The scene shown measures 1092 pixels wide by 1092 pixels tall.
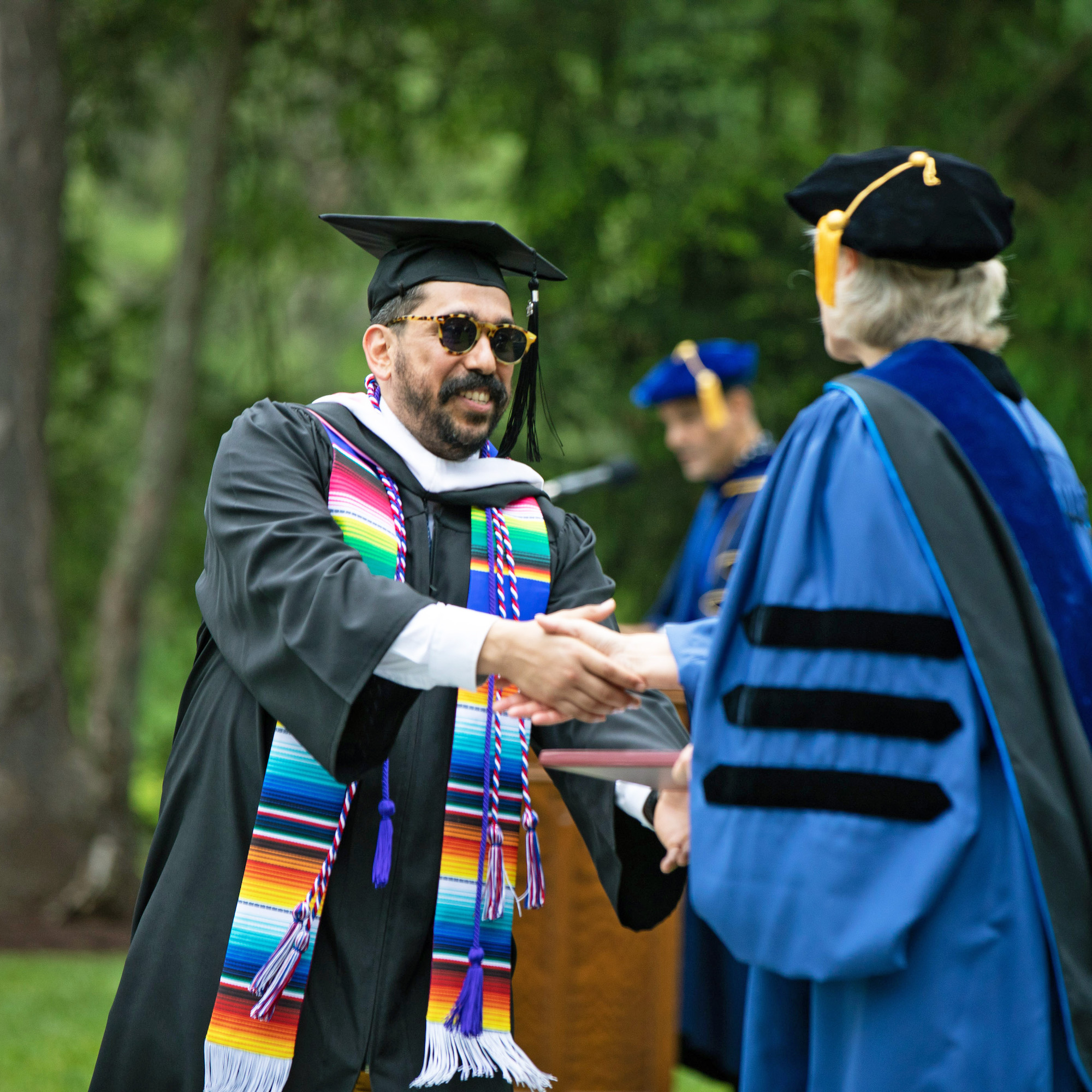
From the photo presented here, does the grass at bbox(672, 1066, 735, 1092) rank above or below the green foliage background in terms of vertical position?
below

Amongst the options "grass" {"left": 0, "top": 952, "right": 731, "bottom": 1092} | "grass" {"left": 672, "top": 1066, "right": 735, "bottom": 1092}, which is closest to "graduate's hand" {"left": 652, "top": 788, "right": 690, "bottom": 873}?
"grass" {"left": 0, "top": 952, "right": 731, "bottom": 1092}

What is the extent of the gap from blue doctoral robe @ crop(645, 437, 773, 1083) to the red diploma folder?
110 inches

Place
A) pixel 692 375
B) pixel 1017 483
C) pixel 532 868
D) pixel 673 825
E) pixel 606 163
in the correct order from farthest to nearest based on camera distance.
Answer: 1. pixel 606 163
2. pixel 692 375
3. pixel 532 868
4. pixel 673 825
5. pixel 1017 483

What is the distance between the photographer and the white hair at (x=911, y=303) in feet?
7.27

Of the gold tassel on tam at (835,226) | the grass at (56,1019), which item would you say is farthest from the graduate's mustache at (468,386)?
the grass at (56,1019)

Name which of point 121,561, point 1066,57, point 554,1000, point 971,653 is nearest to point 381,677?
point 971,653

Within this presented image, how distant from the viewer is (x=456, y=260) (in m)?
2.83

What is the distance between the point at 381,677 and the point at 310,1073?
0.72 m

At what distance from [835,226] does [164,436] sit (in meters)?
5.97

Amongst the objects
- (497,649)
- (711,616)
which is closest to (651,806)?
(497,649)

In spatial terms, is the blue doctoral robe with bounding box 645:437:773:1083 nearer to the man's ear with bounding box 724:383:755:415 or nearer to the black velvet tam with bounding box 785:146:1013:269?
the man's ear with bounding box 724:383:755:415

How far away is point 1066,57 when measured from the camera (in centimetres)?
702

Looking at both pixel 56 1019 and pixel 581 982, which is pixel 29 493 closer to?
pixel 56 1019

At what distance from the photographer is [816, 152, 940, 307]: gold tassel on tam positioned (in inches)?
87.3
